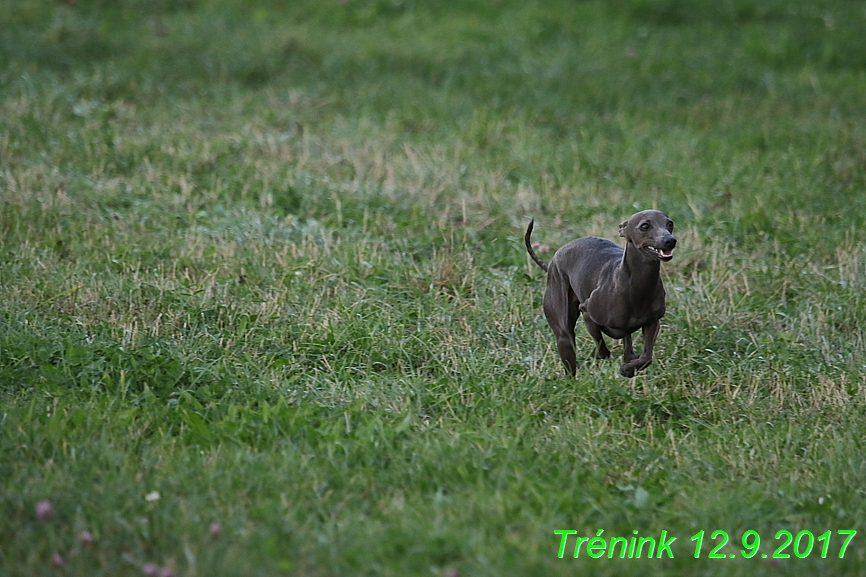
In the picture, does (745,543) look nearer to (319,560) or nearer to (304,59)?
(319,560)

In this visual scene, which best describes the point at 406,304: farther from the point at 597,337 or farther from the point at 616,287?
the point at 616,287

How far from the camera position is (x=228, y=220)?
25.3 ft

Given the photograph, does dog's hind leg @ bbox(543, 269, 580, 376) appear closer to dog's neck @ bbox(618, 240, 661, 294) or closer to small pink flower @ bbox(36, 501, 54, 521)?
dog's neck @ bbox(618, 240, 661, 294)

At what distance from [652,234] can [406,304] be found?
→ 2091 millimetres

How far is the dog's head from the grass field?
89 cm

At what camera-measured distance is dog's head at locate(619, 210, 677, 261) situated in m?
4.68

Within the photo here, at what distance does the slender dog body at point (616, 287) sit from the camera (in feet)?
15.8

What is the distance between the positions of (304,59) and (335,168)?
391cm

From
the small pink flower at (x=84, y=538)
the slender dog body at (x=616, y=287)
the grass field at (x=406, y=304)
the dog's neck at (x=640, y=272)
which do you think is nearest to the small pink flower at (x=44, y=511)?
the grass field at (x=406, y=304)

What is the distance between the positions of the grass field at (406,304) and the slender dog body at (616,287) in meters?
0.29

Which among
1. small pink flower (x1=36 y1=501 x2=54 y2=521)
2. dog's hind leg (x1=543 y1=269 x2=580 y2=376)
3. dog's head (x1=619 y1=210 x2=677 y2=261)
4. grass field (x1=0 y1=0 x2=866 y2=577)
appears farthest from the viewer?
dog's hind leg (x1=543 y1=269 x2=580 y2=376)

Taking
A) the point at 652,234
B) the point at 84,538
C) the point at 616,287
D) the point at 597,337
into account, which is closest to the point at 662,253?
the point at 652,234

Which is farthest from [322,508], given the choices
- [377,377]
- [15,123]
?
[15,123]

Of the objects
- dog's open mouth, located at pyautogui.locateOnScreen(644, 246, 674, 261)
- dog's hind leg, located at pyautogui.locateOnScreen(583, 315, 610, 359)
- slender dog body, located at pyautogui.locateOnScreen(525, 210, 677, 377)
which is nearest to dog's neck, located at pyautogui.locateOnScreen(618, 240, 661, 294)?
slender dog body, located at pyautogui.locateOnScreen(525, 210, 677, 377)
